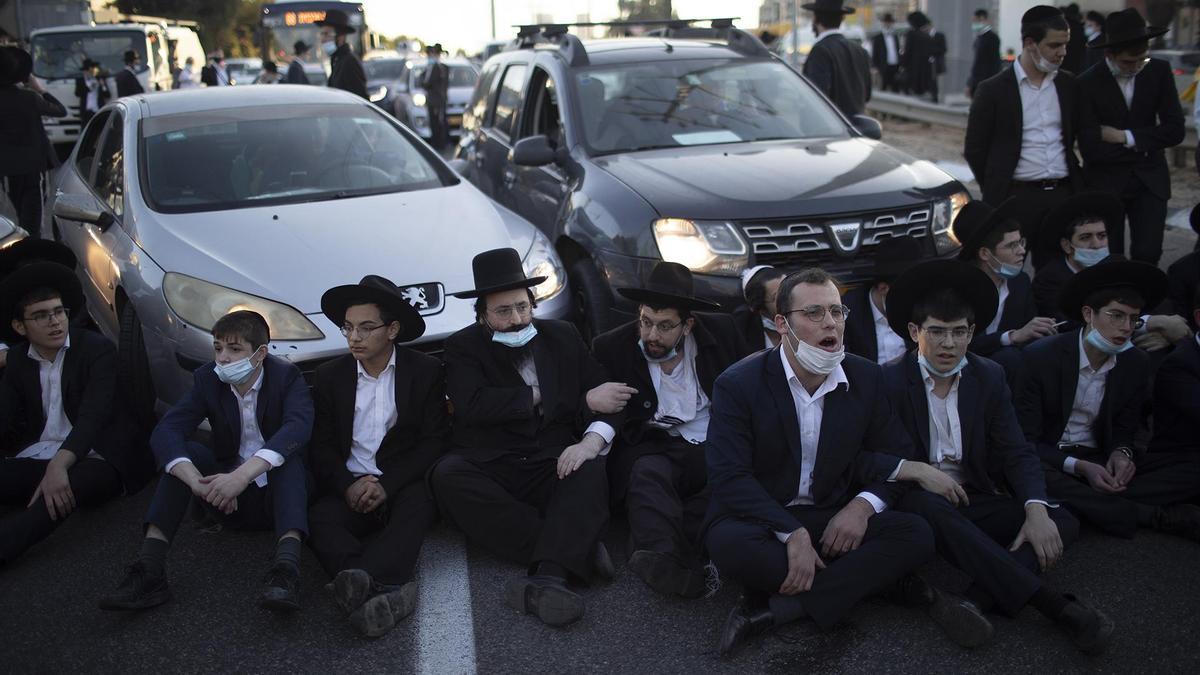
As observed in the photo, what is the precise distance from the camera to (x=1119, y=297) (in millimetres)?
5191

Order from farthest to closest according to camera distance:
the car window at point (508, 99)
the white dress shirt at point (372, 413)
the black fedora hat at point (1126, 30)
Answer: the car window at point (508, 99), the black fedora hat at point (1126, 30), the white dress shirt at point (372, 413)

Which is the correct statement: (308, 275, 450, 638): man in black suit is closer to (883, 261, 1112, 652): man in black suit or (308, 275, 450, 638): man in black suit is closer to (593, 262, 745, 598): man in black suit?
(593, 262, 745, 598): man in black suit

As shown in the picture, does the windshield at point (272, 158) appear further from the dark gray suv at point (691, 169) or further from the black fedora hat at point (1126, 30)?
the black fedora hat at point (1126, 30)

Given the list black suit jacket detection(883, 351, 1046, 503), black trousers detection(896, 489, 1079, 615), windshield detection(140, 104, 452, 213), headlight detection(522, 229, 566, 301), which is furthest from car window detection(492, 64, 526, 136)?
black trousers detection(896, 489, 1079, 615)

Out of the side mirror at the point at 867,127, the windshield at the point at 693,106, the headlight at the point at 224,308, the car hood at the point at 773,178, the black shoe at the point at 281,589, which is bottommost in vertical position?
the black shoe at the point at 281,589

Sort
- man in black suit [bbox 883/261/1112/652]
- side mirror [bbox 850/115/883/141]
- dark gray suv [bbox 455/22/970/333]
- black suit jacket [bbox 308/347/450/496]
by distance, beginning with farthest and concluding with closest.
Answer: side mirror [bbox 850/115/883/141] < dark gray suv [bbox 455/22/970/333] < black suit jacket [bbox 308/347/450/496] < man in black suit [bbox 883/261/1112/652]

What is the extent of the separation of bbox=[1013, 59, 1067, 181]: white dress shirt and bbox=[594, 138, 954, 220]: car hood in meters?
0.63

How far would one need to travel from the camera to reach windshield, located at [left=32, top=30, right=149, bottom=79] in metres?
23.3

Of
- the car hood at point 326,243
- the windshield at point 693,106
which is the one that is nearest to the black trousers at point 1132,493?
the car hood at point 326,243

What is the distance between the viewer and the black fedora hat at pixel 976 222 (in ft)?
19.9

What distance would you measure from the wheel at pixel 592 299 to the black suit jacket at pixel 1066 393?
2.45m

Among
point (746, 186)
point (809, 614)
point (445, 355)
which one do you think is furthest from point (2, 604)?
point (746, 186)

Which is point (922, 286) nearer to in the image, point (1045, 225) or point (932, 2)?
point (1045, 225)

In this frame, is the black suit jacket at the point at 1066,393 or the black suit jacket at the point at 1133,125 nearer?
the black suit jacket at the point at 1066,393
